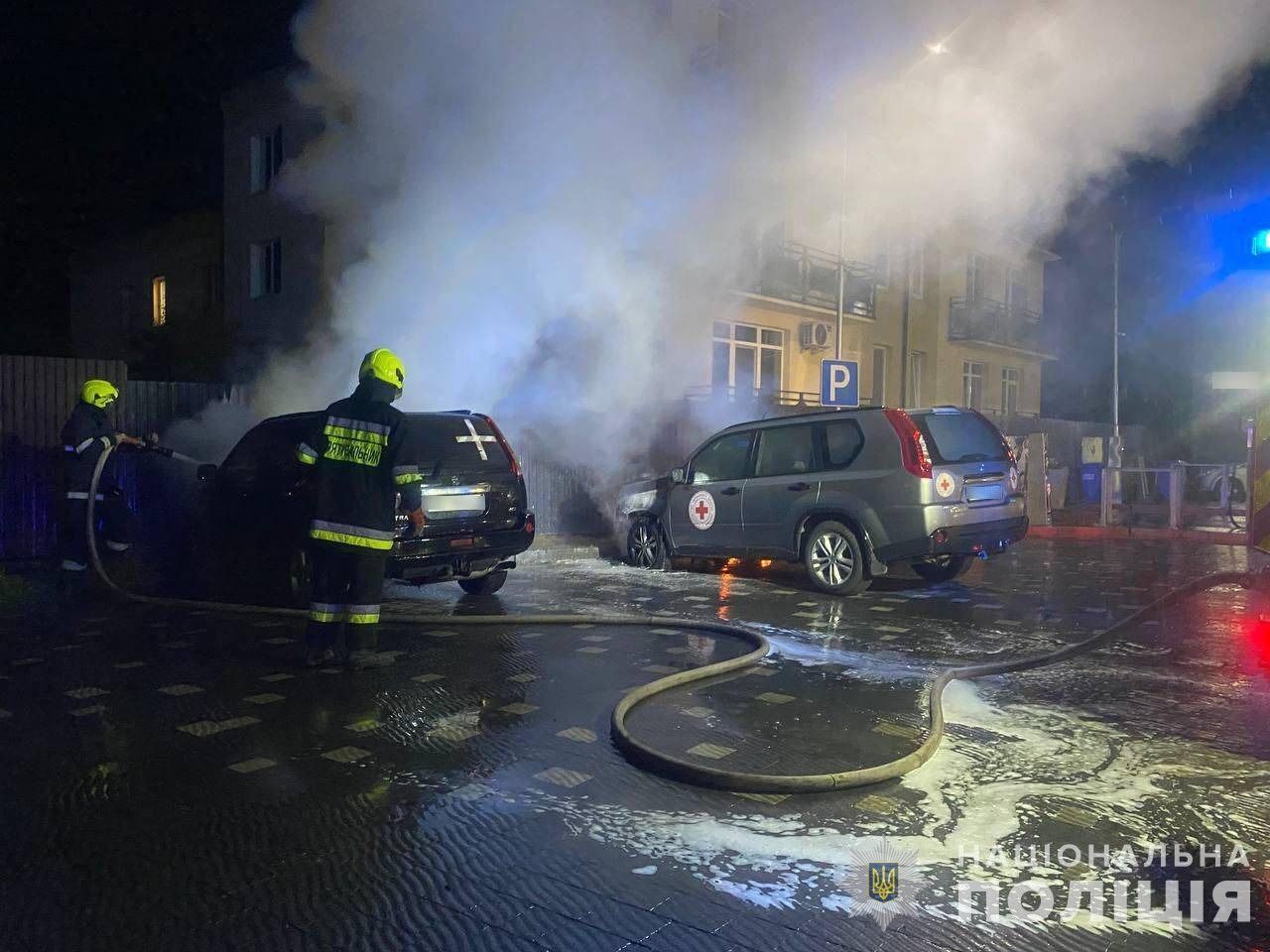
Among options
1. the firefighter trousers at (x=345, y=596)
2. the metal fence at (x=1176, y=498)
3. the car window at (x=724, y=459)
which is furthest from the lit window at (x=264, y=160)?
the metal fence at (x=1176, y=498)

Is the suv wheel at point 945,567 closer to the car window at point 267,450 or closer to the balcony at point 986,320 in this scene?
the car window at point 267,450

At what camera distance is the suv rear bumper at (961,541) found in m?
7.79

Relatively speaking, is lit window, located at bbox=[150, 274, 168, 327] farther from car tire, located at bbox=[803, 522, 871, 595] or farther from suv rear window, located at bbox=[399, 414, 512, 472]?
car tire, located at bbox=[803, 522, 871, 595]

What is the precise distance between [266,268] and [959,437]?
46.8 feet

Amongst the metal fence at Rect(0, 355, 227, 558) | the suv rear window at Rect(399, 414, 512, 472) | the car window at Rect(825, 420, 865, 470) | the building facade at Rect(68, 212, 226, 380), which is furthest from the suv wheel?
→ the building facade at Rect(68, 212, 226, 380)

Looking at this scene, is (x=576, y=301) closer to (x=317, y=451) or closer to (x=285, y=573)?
(x=285, y=573)

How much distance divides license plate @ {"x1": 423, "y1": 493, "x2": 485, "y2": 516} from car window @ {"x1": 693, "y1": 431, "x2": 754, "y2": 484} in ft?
9.32

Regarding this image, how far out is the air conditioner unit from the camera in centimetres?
2053

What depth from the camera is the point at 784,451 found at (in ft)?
29.6

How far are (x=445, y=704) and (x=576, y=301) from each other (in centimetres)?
781

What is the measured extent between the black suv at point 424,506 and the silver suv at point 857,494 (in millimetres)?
A: 2238

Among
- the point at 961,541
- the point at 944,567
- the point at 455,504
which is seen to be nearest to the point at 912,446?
the point at 961,541

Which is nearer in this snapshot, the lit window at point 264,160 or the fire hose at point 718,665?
the fire hose at point 718,665

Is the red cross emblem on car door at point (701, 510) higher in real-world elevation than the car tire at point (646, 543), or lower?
higher
